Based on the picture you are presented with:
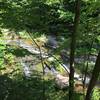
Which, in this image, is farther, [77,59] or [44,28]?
[77,59]

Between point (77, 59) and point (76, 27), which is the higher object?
point (76, 27)

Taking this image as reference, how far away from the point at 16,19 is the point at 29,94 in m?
2.06

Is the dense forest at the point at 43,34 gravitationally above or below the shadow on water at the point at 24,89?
above

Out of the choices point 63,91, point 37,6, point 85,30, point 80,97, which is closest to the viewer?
point 85,30

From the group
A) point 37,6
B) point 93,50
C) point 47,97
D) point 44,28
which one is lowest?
point 47,97

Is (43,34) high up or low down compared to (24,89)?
up

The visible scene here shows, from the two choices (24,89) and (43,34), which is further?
(43,34)

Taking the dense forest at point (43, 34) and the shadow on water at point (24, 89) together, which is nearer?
the dense forest at point (43, 34)

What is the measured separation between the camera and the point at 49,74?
37.9 ft

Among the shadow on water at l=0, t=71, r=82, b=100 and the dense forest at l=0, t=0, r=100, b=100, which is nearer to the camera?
the dense forest at l=0, t=0, r=100, b=100

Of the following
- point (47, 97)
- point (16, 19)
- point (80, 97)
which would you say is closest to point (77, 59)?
point (80, 97)

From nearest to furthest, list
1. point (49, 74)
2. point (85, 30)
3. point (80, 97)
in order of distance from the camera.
Answer: point (85, 30)
point (80, 97)
point (49, 74)

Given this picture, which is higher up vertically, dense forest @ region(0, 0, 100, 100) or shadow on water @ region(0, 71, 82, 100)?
dense forest @ region(0, 0, 100, 100)

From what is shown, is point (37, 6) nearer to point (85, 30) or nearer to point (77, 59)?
point (85, 30)
